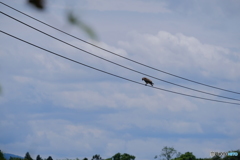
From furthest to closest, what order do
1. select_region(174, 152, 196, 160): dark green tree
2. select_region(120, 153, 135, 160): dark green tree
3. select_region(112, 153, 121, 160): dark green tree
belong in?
select_region(112, 153, 121, 160): dark green tree < select_region(120, 153, 135, 160): dark green tree < select_region(174, 152, 196, 160): dark green tree

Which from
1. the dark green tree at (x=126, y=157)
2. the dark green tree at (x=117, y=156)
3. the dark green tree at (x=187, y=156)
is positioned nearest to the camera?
the dark green tree at (x=187, y=156)

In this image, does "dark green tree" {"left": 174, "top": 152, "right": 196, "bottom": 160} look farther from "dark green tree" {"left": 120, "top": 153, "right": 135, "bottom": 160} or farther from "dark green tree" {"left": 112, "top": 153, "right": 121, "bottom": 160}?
"dark green tree" {"left": 112, "top": 153, "right": 121, "bottom": 160}

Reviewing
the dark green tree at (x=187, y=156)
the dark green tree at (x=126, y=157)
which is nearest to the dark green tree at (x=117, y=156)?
the dark green tree at (x=126, y=157)

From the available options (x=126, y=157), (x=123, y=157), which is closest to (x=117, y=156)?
(x=123, y=157)

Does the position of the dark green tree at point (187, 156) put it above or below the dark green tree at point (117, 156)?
below

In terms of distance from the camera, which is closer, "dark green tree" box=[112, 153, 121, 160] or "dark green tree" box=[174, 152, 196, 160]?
"dark green tree" box=[174, 152, 196, 160]

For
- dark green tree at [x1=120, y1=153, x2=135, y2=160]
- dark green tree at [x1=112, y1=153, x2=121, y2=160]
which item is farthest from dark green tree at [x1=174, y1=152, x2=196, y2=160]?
dark green tree at [x1=112, y1=153, x2=121, y2=160]

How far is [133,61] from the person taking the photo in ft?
83.2

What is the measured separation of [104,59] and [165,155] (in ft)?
333

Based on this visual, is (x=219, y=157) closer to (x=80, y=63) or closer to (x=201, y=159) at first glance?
(x=201, y=159)

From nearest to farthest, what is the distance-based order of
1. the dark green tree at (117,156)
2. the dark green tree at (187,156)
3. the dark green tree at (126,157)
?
the dark green tree at (187,156) → the dark green tree at (126,157) → the dark green tree at (117,156)

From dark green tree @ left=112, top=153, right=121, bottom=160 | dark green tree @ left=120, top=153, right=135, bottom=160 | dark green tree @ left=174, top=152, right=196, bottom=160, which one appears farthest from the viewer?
dark green tree @ left=112, top=153, right=121, bottom=160

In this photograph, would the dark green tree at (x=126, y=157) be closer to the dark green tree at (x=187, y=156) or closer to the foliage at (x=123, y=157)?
the foliage at (x=123, y=157)

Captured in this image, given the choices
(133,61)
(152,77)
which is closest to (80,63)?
(133,61)
